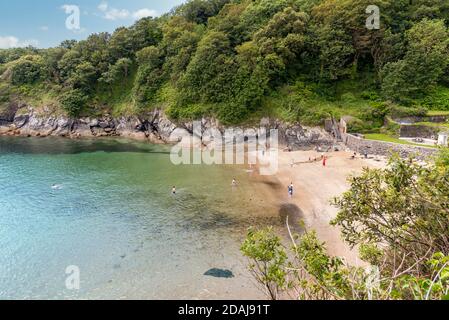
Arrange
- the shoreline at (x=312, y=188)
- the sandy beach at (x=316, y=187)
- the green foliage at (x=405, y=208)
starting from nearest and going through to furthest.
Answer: the green foliage at (x=405, y=208) → the sandy beach at (x=316, y=187) → the shoreline at (x=312, y=188)

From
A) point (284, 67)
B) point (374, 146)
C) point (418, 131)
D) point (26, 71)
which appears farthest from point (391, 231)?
point (26, 71)

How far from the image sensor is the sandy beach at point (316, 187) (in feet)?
60.2

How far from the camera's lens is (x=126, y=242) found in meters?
17.9

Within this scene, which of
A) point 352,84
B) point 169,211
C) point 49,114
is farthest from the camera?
point 49,114

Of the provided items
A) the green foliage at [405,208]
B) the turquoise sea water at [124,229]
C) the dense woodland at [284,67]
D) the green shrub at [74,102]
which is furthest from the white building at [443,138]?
the green shrub at [74,102]

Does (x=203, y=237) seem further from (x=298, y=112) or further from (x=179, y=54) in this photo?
(x=179, y=54)

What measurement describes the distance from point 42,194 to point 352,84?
42540mm

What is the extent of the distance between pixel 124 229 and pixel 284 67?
3342 cm

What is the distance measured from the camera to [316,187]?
25.6m

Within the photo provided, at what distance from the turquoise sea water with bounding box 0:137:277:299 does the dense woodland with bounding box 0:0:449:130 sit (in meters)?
16.4

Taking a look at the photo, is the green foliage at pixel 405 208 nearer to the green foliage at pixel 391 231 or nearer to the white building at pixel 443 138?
the green foliage at pixel 391 231

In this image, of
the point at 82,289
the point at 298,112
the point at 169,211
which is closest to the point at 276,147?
the point at 298,112

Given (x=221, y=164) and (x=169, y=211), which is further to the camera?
(x=221, y=164)

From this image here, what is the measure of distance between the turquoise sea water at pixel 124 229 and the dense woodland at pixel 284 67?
16.4 metres
